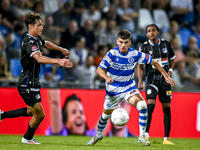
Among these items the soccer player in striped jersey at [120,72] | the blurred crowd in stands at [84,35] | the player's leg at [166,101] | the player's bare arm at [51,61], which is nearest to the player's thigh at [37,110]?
the player's bare arm at [51,61]

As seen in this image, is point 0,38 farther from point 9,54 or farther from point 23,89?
point 23,89

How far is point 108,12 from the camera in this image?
1181 centimetres

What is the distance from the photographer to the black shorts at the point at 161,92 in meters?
Answer: 6.70

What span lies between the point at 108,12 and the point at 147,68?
5.38 meters

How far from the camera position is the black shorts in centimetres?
670

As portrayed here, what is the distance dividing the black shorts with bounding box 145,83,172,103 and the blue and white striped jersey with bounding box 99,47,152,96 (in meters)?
0.87

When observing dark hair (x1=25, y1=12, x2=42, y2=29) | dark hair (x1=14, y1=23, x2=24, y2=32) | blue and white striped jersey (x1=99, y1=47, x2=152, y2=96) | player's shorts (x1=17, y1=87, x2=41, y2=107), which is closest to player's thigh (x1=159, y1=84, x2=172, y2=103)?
blue and white striped jersey (x1=99, y1=47, x2=152, y2=96)

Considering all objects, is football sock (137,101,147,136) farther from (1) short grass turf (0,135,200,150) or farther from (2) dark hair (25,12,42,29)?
(2) dark hair (25,12,42,29)

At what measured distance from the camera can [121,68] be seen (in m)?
5.92

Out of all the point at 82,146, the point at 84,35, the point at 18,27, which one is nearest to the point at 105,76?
the point at 82,146

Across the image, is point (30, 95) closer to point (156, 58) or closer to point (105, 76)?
point (105, 76)

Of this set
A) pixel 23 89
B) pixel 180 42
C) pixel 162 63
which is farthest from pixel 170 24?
pixel 23 89

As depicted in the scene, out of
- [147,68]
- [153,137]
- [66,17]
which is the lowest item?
[153,137]

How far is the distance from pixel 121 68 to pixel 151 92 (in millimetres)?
1114
